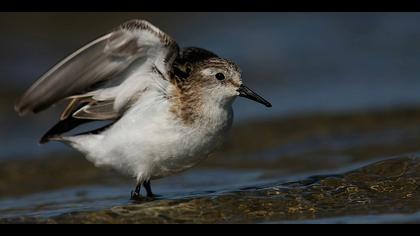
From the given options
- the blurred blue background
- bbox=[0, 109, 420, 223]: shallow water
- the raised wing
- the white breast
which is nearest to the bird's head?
the white breast

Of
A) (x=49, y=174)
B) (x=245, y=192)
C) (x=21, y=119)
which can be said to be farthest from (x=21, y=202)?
(x=21, y=119)

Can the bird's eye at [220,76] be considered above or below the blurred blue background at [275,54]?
below

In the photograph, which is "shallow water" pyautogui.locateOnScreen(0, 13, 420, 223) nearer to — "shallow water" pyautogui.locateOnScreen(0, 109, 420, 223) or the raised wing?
"shallow water" pyautogui.locateOnScreen(0, 109, 420, 223)

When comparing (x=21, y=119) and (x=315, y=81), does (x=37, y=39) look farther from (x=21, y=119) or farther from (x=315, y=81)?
(x=315, y=81)

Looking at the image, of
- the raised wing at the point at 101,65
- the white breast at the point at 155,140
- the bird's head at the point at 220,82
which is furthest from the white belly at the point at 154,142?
the raised wing at the point at 101,65

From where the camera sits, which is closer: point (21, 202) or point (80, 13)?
point (21, 202)

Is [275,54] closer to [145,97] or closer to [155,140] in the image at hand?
[145,97]

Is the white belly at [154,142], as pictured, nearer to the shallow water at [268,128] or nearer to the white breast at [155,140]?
the white breast at [155,140]
